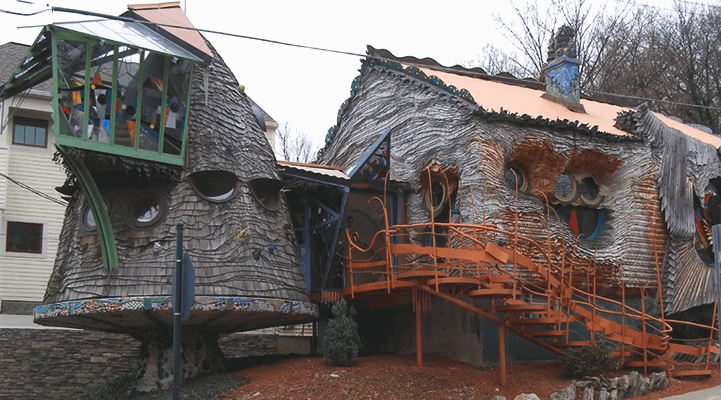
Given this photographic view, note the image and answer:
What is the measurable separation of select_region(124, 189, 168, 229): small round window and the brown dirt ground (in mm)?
3361

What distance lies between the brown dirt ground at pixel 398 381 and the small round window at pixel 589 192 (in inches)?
181

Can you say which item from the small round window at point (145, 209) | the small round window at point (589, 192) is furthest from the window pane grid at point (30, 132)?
the small round window at point (589, 192)

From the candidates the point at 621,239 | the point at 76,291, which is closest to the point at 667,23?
the point at 621,239

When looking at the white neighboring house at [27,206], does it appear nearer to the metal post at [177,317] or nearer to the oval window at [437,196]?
the oval window at [437,196]

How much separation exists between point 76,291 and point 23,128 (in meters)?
13.4

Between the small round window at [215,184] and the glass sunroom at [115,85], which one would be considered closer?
the glass sunroom at [115,85]

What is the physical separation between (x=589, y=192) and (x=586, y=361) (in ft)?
18.7

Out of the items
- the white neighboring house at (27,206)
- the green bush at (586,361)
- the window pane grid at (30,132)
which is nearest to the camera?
the green bush at (586,361)

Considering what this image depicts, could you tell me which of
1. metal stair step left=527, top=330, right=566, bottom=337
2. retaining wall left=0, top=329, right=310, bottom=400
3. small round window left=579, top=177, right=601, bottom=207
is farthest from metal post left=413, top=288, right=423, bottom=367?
retaining wall left=0, top=329, right=310, bottom=400

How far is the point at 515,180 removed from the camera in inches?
706

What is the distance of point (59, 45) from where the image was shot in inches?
531

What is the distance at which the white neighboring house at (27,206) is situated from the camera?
81.6ft

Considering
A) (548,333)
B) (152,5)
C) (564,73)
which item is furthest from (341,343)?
(564,73)

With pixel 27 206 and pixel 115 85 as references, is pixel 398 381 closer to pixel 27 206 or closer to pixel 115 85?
pixel 115 85
